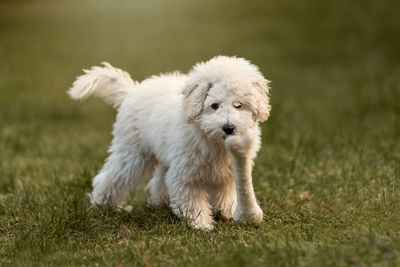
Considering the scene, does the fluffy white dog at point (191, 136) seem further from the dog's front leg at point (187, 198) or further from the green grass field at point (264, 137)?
the green grass field at point (264, 137)

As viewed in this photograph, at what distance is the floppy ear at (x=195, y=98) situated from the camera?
427 cm

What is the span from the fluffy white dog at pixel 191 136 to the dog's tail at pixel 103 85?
11 millimetres

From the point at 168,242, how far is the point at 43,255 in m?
0.93

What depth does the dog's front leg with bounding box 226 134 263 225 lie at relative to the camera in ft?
13.0

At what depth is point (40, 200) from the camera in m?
5.60

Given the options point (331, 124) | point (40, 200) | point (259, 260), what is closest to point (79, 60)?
point (331, 124)

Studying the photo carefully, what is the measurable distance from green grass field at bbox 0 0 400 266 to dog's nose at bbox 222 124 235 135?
2.62ft

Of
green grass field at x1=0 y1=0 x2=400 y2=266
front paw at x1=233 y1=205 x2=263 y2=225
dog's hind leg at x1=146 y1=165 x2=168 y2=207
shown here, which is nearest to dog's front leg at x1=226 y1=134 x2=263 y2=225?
front paw at x1=233 y1=205 x2=263 y2=225

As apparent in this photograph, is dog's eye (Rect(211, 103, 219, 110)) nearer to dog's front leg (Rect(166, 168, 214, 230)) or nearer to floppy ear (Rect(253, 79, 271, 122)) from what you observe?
floppy ear (Rect(253, 79, 271, 122))

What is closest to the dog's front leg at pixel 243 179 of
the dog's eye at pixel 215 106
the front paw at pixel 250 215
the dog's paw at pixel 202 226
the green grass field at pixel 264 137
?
the front paw at pixel 250 215

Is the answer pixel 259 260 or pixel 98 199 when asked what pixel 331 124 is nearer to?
pixel 98 199

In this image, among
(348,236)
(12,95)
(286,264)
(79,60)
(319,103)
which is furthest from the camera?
(79,60)

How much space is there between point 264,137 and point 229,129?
3.94 m

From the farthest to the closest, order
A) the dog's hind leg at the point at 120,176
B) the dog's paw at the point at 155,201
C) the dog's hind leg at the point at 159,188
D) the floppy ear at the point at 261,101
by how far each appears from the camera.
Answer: the dog's hind leg at the point at 159,188
the dog's paw at the point at 155,201
the dog's hind leg at the point at 120,176
the floppy ear at the point at 261,101
